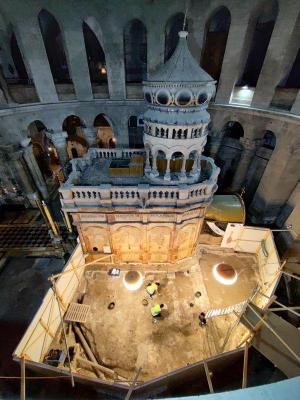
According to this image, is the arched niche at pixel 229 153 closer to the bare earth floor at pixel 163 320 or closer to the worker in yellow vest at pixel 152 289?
the bare earth floor at pixel 163 320

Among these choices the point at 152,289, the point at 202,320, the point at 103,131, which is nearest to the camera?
the point at 202,320

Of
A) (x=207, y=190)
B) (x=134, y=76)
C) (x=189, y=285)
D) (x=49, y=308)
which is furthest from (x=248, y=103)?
(x=49, y=308)

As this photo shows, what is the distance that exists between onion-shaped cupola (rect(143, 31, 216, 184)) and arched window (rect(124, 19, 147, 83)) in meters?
11.7

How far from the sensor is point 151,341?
13.3m

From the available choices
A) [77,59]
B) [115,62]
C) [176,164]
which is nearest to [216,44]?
[115,62]

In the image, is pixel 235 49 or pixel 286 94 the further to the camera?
pixel 235 49

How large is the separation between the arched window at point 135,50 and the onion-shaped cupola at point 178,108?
1173 centimetres

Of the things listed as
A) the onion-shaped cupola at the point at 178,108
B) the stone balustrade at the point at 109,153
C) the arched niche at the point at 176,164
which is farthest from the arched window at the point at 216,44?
the stone balustrade at the point at 109,153

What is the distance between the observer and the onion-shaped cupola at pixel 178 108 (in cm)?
1186

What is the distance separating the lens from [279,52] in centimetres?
1609

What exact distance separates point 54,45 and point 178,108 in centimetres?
2376

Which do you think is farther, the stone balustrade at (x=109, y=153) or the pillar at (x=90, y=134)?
the pillar at (x=90, y=134)

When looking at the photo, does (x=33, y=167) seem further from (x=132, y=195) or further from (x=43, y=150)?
(x=132, y=195)

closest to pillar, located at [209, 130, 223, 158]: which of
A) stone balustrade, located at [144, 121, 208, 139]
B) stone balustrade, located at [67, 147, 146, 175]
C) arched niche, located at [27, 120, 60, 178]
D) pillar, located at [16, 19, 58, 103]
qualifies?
stone balustrade, located at [67, 147, 146, 175]
